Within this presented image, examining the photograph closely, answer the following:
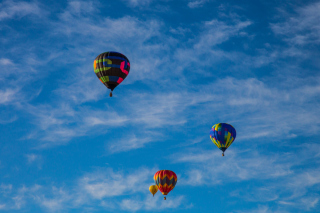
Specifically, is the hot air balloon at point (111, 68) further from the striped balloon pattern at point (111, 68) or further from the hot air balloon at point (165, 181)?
the hot air balloon at point (165, 181)

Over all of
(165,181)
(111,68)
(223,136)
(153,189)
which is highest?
(111,68)

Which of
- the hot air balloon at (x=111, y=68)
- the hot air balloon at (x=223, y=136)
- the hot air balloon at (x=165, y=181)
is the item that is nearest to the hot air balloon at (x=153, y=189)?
the hot air balloon at (x=165, y=181)

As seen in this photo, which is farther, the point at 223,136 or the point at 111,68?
the point at 223,136

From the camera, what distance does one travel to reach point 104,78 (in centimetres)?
7775

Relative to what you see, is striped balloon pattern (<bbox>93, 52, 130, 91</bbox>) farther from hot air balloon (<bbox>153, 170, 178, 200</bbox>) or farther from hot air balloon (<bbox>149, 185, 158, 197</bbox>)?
hot air balloon (<bbox>149, 185, 158, 197</bbox>)

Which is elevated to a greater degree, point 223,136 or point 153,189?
point 223,136

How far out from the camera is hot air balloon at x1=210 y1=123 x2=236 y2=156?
290 feet

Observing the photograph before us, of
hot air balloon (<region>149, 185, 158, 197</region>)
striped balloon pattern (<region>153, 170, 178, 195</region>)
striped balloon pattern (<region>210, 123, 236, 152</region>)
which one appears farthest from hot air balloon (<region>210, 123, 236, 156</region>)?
hot air balloon (<region>149, 185, 158, 197</region>)

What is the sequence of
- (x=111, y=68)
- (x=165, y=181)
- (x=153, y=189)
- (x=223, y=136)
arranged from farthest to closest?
1. (x=153, y=189)
2. (x=165, y=181)
3. (x=223, y=136)
4. (x=111, y=68)

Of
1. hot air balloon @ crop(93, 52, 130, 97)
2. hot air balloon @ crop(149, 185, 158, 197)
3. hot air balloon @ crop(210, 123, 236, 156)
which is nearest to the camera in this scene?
hot air balloon @ crop(93, 52, 130, 97)

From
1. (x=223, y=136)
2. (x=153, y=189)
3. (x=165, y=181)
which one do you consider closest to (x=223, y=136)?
(x=223, y=136)

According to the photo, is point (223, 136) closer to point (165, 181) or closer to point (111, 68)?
point (165, 181)

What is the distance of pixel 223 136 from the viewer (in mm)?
88312

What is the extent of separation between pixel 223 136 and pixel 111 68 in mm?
21439
